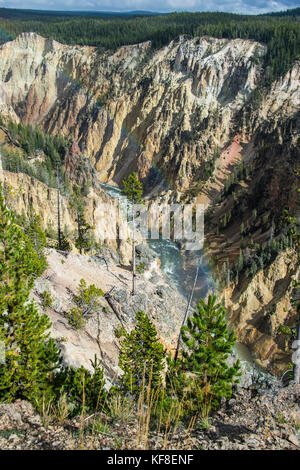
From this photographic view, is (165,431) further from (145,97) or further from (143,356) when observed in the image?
(145,97)

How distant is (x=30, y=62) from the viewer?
120 meters

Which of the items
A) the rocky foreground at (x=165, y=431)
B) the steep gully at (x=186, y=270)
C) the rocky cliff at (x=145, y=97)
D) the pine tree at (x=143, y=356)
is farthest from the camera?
the rocky cliff at (x=145, y=97)

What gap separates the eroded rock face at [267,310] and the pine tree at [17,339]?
3217 cm

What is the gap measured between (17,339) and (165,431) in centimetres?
543

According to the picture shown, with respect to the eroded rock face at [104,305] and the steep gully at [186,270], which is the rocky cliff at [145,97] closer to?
the steep gully at [186,270]

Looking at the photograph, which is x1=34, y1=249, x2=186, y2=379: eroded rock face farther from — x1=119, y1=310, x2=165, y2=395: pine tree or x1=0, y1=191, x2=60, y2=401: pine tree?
x1=0, y1=191, x2=60, y2=401: pine tree

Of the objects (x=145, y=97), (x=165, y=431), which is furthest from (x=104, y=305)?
(x=145, y=97)

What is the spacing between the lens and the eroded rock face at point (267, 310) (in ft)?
128

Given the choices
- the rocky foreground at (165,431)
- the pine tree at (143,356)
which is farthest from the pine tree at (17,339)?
A: the pine tree at (143,356)

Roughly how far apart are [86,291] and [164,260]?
118 ft

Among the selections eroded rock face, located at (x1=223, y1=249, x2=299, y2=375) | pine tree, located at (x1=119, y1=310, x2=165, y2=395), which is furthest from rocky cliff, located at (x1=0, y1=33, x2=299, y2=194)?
pine tree, located at (x1=119, y1=310, x2=165, y2=395)

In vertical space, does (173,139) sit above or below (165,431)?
above

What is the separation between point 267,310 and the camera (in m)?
42.9

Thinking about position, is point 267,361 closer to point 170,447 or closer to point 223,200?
point 170,447
